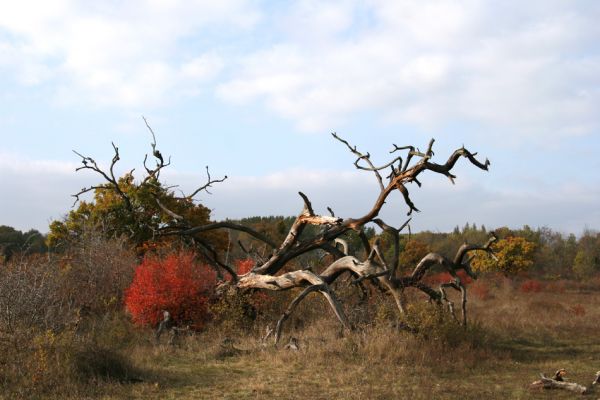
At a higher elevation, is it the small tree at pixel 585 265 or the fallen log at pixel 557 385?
the small tree at pixel 585 265

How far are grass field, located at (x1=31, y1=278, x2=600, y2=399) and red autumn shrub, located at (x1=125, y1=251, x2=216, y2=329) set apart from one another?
3.49 ft

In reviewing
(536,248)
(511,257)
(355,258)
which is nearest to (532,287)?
(511,257)

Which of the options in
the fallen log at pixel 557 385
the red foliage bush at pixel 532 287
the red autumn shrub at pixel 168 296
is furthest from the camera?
the red foliage bush at pixel 532 287

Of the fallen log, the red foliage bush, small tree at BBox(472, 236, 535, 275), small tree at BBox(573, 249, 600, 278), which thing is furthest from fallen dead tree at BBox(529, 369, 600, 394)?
small tree at BBox(573, 249, 600, 278)

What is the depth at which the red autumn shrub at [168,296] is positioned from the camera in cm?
1623

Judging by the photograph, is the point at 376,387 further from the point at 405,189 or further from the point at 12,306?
the point at 12,306

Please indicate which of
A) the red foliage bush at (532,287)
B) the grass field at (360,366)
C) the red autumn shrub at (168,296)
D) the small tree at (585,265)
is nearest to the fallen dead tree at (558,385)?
the grass field at (360,366)

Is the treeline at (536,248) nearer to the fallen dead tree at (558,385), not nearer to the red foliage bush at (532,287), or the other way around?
the red foliage bush at (532,287)

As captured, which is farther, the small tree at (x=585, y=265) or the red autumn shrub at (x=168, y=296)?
the small tree at (x=585, y=265)

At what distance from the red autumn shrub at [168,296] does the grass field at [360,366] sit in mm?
1063

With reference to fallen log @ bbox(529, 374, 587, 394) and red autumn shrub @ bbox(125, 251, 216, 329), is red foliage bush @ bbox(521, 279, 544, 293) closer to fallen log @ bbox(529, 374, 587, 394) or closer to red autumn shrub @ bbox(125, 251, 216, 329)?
red autumn shrub @ bbox(125, 251, 216, 329)

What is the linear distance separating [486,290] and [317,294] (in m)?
20.0

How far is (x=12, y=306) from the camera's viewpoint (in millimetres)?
11164

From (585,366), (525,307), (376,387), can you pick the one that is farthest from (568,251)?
(376,387)
